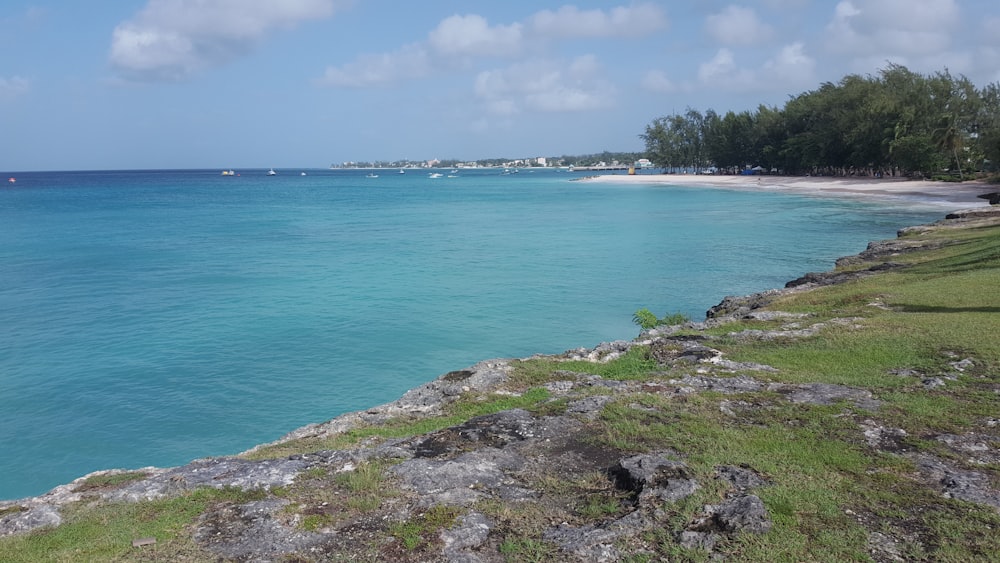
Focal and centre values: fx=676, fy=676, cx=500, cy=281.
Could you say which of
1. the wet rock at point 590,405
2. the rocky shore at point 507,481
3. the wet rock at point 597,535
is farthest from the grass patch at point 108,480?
the wet rock at point 590,405

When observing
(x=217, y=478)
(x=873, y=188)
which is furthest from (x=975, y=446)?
(x=873, y=188)

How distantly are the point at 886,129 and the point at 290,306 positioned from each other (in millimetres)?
89897

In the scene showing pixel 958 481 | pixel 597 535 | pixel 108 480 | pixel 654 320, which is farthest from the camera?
pixel 654 320

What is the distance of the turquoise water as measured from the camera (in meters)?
18.2

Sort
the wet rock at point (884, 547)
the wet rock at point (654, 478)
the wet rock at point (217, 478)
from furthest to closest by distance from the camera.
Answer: the wet rock at point (217, 478) → the wet rock at point (654, 478) → the wet rock at point (884, 547)

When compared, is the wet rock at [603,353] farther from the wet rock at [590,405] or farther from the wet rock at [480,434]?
the wet rock at [480,434]

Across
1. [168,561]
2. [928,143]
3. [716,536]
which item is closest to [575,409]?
[716,536]

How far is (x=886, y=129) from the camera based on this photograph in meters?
91.9

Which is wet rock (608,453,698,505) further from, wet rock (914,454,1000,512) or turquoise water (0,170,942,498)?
turquoise water (0,170,942,498)

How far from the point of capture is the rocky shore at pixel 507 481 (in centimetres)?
691

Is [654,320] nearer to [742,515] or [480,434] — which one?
[480,434]

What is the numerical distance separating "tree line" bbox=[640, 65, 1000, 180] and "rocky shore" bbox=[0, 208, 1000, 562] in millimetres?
79396

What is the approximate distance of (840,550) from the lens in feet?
20.9

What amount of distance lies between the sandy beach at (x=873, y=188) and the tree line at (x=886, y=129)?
319cm
